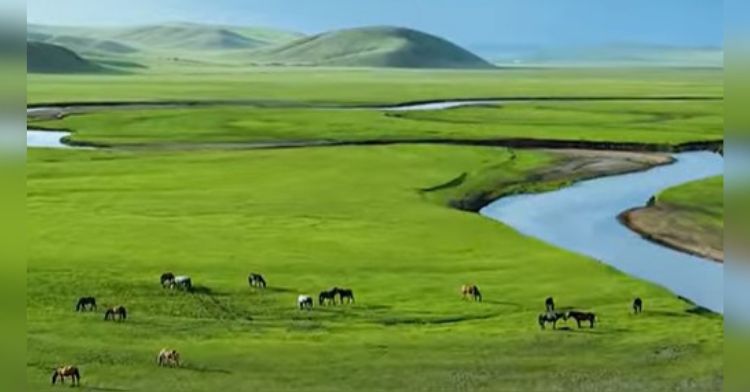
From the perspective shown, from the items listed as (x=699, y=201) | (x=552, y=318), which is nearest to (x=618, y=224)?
(x=699, y=201)

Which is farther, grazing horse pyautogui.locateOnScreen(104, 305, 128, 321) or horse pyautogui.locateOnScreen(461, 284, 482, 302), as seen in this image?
horse pyautogui.locateOnScreen(461, 284, 482, 302)

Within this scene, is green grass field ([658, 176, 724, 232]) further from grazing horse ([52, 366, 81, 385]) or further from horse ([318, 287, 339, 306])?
grazing horse ([52, 366, 81, 385])

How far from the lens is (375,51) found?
17512 cm

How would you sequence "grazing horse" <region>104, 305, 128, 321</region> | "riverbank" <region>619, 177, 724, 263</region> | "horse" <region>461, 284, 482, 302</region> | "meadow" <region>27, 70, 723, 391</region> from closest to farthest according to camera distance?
1. "meadow" <region>27, 70, 723, 391</region>
2. "grazing horse" <region>104, 305, 128, 321</region>
3. "horse" <region>461, 284, 482, 302</region>
4. "riverbank" <region>619, 177, 724, 263</region>

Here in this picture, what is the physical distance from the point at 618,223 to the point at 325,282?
483 inches

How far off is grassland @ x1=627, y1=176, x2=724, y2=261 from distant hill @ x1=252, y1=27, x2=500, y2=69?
13658 centimetres

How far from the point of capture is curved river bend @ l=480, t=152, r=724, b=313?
2248 centimetres

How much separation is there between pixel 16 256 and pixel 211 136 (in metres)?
49.0

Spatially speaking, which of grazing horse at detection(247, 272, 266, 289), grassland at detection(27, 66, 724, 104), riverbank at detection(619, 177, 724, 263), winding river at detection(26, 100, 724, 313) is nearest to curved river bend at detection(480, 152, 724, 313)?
winding river at detection(26, 100, 724, 313)

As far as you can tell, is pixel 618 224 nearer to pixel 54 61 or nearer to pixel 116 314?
pixel 116 314

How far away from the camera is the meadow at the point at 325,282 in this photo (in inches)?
589

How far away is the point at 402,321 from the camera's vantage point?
59.9 feet

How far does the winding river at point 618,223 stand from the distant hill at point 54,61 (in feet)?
234

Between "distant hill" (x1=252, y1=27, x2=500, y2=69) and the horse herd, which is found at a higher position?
"distant hill" (x1=252, y1=27, x2=500, y2=69)
